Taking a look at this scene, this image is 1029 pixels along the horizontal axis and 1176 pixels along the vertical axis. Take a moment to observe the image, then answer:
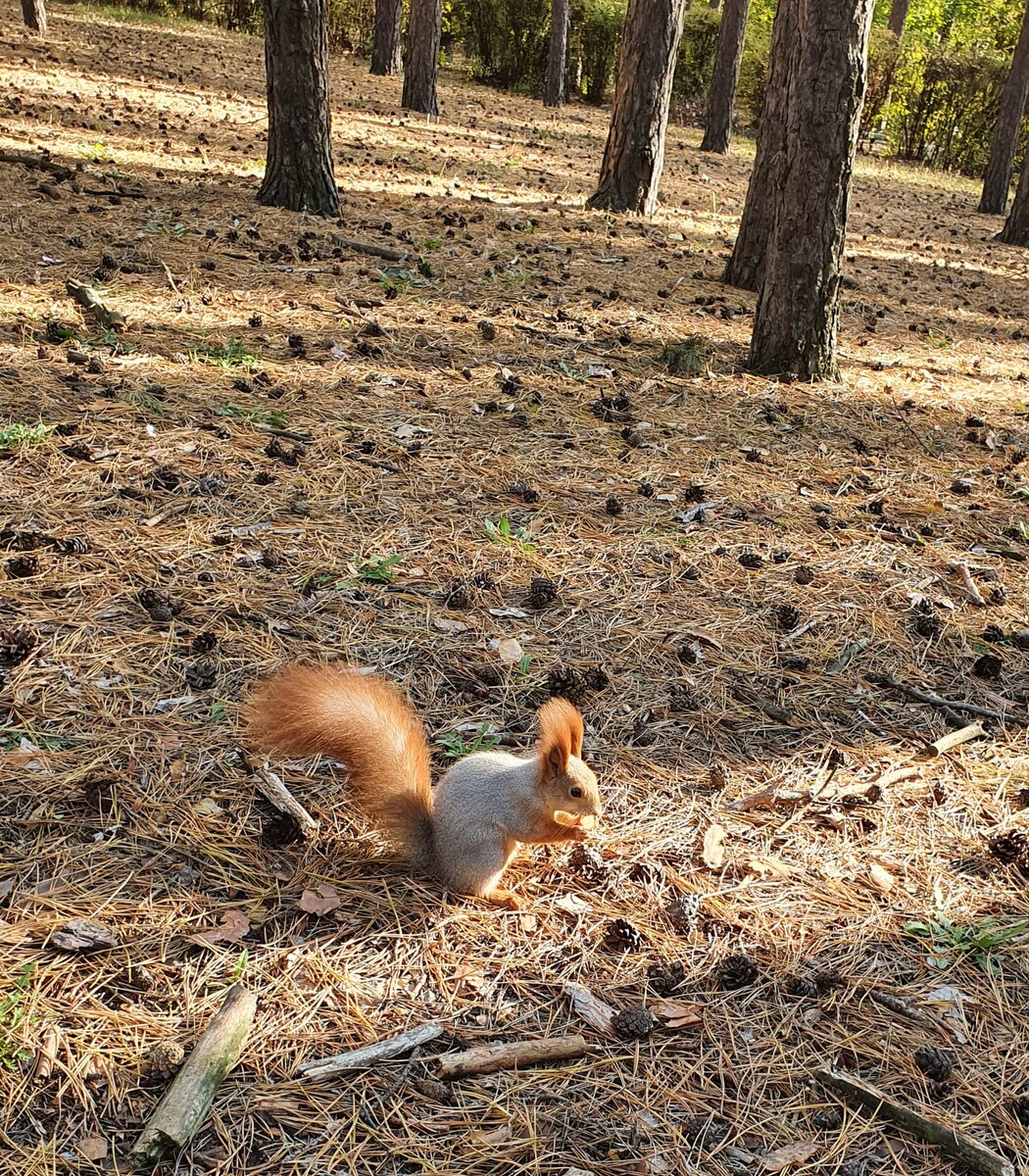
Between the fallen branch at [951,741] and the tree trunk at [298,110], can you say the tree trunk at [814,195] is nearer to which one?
the fallen branch at [951,741]

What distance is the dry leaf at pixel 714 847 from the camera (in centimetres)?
240

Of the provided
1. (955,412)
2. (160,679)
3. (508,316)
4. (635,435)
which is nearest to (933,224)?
(955,412)

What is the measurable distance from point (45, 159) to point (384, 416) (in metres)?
4.85

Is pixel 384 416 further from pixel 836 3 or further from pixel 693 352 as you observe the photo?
pixel 836 3

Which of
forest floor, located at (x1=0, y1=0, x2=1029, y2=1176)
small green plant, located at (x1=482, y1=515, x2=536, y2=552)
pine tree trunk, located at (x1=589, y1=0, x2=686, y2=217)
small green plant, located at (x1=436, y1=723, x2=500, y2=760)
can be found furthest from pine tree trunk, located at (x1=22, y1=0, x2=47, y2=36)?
small green plant, located at (x1=436, y1=723, x2=500, y2=760)

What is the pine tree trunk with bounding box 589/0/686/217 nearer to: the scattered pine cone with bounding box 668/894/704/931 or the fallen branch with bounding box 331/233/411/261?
the fallen branch with bounding box 331/233/411/261

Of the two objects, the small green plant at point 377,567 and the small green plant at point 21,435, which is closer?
the small green plant at point 377,567

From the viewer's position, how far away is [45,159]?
7.38m

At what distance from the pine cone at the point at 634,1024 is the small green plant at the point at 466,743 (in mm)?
875

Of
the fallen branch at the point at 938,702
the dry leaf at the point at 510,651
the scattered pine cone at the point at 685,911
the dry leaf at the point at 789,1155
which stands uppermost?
the dry leaf at the point at 510,651

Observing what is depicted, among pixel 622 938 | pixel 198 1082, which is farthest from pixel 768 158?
pixel 198 1082

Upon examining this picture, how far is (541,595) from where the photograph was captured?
3330mm

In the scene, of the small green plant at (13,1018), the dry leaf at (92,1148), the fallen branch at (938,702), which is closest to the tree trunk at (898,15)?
the fallen branch at (938,702)

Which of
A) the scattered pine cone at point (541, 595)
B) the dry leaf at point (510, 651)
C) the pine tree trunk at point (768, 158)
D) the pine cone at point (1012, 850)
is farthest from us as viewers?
the pine tree trunk at point (768, 158)
